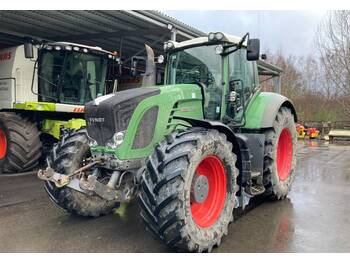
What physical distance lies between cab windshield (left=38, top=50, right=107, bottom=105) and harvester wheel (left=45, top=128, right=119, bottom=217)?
3.71 meters

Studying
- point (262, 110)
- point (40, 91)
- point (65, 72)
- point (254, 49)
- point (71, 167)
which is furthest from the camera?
point (40, 91)

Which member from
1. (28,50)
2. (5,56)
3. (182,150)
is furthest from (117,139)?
(5,56)

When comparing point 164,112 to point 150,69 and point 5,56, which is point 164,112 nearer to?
point 150,69

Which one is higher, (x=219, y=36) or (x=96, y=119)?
(x=219, y=36)

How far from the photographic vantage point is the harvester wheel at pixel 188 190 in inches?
123

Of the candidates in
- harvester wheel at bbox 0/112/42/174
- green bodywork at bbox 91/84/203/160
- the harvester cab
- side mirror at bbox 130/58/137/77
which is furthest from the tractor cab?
harvester wheel at bbox 0/112/42/174

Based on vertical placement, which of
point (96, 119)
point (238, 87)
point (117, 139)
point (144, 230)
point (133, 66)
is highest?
point (133, 66)

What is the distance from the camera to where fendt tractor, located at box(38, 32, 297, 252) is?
126 inches

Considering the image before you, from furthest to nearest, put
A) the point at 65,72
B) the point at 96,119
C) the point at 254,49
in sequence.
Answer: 1. the point at 65,72
2. the point at 254,49
3. the point at 96,119

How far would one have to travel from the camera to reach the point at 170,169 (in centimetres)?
317

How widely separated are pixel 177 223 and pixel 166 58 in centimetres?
268

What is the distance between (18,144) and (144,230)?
4.63m

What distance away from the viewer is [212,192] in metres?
3.87

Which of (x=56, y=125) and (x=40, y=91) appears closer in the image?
(x=40, y=91)
